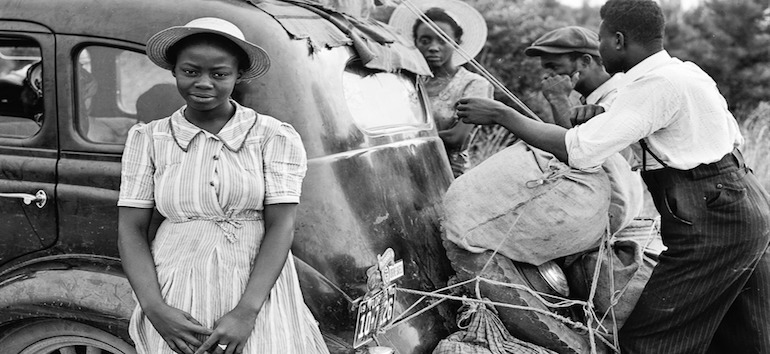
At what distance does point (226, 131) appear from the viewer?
242 centimetres

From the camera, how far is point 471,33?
5.17 metres

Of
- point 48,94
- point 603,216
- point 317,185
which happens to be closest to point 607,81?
point 603,216

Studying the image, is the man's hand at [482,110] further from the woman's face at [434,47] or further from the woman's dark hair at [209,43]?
the woman's face at [434,47]

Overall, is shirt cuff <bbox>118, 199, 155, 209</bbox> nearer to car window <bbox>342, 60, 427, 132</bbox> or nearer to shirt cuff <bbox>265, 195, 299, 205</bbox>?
shirt cuff <bbox>265, 195, 299, 205</bbox>

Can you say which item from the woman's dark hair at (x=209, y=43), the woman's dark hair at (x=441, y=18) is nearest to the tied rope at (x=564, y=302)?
the woman's dark hair at (x=209, y=43)

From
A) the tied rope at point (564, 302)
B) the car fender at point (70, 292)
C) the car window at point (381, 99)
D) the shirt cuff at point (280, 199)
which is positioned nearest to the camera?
the shirt cuff at point (280, 199)

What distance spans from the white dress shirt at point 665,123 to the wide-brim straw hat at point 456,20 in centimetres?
226

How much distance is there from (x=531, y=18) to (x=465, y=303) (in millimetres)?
7850

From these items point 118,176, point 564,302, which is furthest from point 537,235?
point 118,176

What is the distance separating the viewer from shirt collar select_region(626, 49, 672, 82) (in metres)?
2.98

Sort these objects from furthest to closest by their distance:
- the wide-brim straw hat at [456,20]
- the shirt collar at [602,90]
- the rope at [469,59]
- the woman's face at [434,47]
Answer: the wide-brim straw hat at [456,20] < the woman's face at [434,47] < the shirt collar at [602,90] < the rope at [469,59]

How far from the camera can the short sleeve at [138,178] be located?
240 cm

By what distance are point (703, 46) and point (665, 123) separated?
1788cm

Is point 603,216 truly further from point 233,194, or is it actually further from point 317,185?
point 233,194
